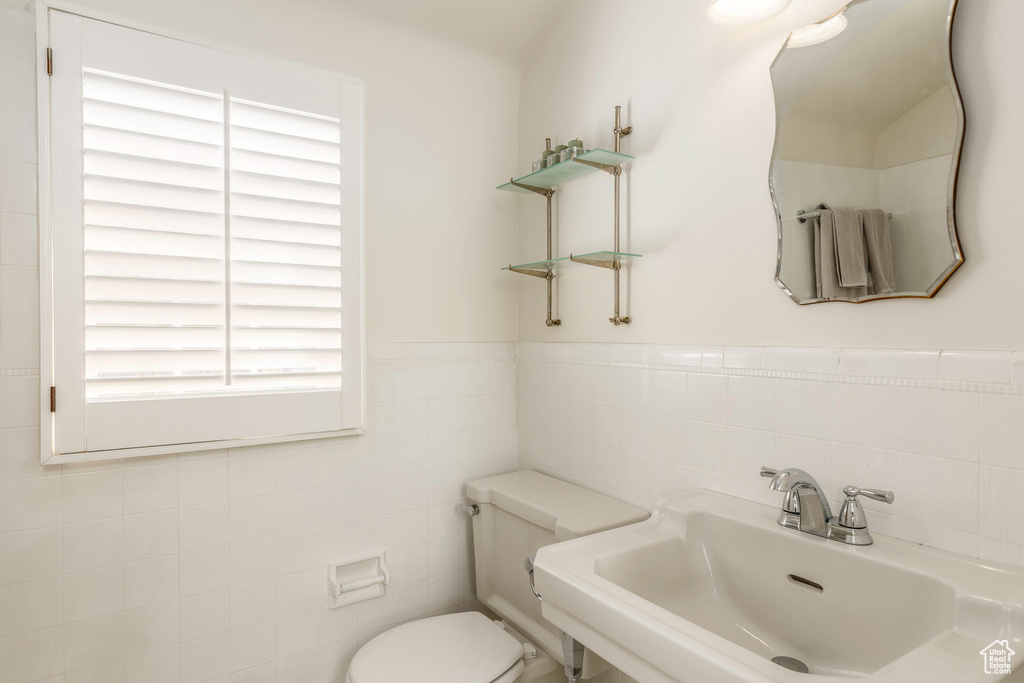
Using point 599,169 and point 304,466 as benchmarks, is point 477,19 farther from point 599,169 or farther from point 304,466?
point 304,466

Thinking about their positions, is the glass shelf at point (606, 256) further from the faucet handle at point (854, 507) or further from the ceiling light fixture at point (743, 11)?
the faucet handle at point (854, 507)

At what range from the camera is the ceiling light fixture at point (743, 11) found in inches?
49.5

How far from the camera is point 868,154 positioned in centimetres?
113

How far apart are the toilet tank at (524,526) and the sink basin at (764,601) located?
237 mm

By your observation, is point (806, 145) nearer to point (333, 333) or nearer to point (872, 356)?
point (872, 356)

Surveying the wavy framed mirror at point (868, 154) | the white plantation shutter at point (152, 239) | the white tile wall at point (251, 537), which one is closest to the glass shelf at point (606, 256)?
the wavy framed mirror at point (868, 154)

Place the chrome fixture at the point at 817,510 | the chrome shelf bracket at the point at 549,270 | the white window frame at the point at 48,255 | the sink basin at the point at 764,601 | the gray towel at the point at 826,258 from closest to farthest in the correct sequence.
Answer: the sink basin at the point at 764,601 < the chrome fixture at the point at 817,510 < the gray towel at the point at 826,258 < the white window frame at the point at 48,255 < the chrome shelf bracket at the point at 549,270

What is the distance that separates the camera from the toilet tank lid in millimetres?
1483

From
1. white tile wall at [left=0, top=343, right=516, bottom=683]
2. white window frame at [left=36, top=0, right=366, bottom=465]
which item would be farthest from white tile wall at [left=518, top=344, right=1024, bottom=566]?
white window frame at [left=36, top=0, right=366, bottom=465]

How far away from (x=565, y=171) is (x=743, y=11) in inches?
25.6

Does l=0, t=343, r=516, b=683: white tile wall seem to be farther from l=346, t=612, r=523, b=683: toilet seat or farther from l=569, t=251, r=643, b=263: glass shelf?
l=569, t=251, r=643, b=263: glass shelf

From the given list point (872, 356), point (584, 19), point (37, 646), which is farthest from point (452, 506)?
point (584, 19)

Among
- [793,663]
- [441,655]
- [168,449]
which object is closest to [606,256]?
[793,663]

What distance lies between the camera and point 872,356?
112 centimetres
